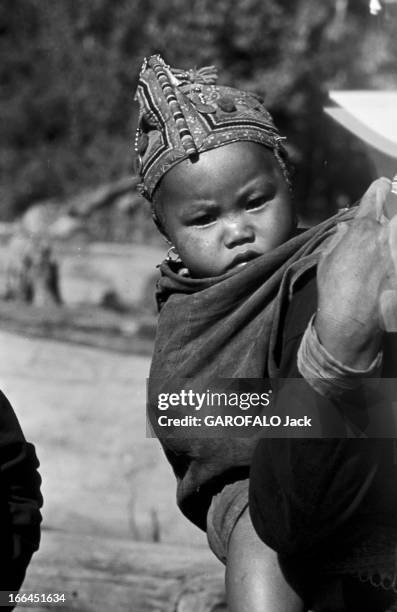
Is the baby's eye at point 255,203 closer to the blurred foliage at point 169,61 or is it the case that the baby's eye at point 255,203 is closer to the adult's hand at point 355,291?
the adult's hand at point 355,291

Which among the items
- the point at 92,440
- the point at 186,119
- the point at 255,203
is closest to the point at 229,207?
the point at 255,203

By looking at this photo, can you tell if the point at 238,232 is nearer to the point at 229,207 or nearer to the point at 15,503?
the point at 229,207

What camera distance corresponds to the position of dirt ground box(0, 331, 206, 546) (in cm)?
414

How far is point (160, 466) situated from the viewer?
15.9 ft

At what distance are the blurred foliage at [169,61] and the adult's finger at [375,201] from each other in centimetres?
684

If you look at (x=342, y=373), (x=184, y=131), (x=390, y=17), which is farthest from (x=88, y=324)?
(x=342, y=373)

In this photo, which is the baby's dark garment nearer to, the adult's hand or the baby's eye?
the baby's eye

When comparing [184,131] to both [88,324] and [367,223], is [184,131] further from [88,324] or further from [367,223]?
[88,324]

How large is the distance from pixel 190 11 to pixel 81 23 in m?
1.88

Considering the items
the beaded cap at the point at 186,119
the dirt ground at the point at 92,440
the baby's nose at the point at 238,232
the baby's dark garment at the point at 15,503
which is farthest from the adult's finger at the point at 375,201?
the dirt ground at the point at 92,440

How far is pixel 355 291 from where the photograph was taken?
127 cm

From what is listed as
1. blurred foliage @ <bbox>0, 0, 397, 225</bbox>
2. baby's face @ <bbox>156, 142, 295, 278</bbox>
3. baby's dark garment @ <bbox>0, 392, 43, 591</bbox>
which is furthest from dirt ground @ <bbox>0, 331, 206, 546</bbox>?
blurred foliage @ <bbox>0, 0, 397, 225</bbox>

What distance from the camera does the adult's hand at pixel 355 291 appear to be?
4.16 ft

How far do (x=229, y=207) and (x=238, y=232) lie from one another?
5 centimetres
